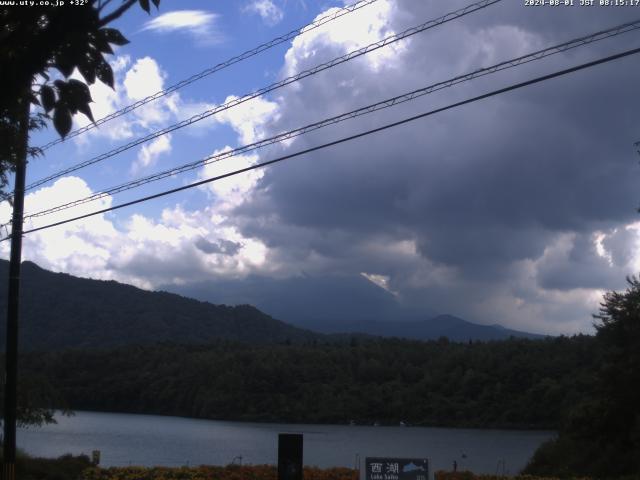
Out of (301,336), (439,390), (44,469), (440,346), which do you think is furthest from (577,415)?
(301,336)

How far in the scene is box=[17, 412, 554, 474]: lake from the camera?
40750mm

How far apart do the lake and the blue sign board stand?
68.9 ft

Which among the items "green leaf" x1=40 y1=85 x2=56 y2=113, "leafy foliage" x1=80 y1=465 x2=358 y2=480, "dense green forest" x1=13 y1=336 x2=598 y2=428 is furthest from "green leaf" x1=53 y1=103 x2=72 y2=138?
"dense green forest" x1=13 y1=336 x2=598 y2=428

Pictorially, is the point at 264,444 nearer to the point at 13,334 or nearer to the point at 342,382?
the point at 13,334

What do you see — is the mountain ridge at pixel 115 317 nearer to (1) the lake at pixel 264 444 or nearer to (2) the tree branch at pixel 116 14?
(1) the lake at pixel 264 444

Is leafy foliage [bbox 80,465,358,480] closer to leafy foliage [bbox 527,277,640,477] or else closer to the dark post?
the dark post

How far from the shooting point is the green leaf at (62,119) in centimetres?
525

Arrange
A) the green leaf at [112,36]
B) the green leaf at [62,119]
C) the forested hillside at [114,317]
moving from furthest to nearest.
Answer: the forested hillside at [114,317] < the green leaf at [112,36] < the green leaf at [62,119]

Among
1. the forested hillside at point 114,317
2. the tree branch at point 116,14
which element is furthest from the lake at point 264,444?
the forested hillside at point 114,317

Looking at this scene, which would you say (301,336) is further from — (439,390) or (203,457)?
(203,457)

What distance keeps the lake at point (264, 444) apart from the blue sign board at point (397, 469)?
2100 cm

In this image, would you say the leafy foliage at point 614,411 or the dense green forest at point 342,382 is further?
the dense green forest at point 342,382

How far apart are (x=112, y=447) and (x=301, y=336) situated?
13885 cm

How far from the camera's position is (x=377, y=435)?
66500mm
